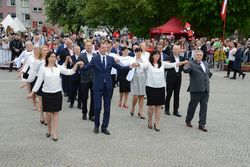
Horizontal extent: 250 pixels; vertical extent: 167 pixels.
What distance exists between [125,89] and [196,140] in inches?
149

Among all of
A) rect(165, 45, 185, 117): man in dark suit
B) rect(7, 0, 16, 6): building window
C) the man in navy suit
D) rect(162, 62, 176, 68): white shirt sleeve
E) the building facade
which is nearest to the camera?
the man in navy suit

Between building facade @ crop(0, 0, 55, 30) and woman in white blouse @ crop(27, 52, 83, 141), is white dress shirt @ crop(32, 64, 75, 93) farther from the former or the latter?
building facade @ crop(0, 0, 55, 30)

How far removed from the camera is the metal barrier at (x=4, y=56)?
870 inches

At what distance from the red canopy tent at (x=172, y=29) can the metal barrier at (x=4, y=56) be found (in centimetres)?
1581

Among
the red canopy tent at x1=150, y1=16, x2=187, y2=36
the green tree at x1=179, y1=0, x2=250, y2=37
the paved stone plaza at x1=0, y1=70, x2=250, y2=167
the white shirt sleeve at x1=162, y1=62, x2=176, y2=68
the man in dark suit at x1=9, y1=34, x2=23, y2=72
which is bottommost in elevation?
the paved stone plaza at x1=0, y1=70, x2=250, y2=167

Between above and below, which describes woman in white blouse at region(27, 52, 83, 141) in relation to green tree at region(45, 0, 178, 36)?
below

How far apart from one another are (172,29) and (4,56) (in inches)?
683

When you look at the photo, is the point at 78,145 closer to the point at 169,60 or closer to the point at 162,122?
the point at 162,122

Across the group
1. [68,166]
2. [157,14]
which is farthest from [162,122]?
[157,14]

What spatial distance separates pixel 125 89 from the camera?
11766 mm

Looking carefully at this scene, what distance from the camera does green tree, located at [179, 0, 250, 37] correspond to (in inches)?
1319

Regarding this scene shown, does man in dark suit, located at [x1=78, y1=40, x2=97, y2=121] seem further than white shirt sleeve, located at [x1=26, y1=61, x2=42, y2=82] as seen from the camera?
Yes

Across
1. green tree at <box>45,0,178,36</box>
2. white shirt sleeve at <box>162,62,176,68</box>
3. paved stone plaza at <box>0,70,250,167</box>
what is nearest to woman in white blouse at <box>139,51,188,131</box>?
white shirt sleeve at <box>162,62,176,68</box>

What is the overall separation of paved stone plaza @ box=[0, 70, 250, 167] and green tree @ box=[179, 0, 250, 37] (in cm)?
2305
